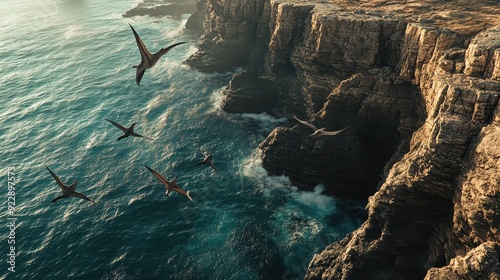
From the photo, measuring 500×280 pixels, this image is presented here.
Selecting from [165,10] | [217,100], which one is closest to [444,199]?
[217,100]

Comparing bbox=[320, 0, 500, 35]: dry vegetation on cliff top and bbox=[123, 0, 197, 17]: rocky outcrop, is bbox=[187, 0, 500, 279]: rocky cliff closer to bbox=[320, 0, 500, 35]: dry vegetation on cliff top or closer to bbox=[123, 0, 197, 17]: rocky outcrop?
bbox=[320, 0, 500, 35]: dry vegetation on cliff top

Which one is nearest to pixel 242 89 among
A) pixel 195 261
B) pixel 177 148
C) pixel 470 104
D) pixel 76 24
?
pixel 177 148

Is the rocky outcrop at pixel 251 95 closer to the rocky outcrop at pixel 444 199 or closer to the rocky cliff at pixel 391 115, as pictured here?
the rocky cliff at pixel 391 115

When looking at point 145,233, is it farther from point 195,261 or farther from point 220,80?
→ point 220,80

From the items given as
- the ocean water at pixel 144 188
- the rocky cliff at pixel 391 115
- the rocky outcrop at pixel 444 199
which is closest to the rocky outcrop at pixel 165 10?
the ocean water at pixel 144 188

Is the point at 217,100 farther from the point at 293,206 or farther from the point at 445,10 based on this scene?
the point at 445,10

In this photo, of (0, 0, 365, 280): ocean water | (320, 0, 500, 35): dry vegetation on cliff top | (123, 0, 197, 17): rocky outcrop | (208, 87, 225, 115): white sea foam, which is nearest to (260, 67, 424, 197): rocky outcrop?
(0, 0, 365, 280): ocean water
